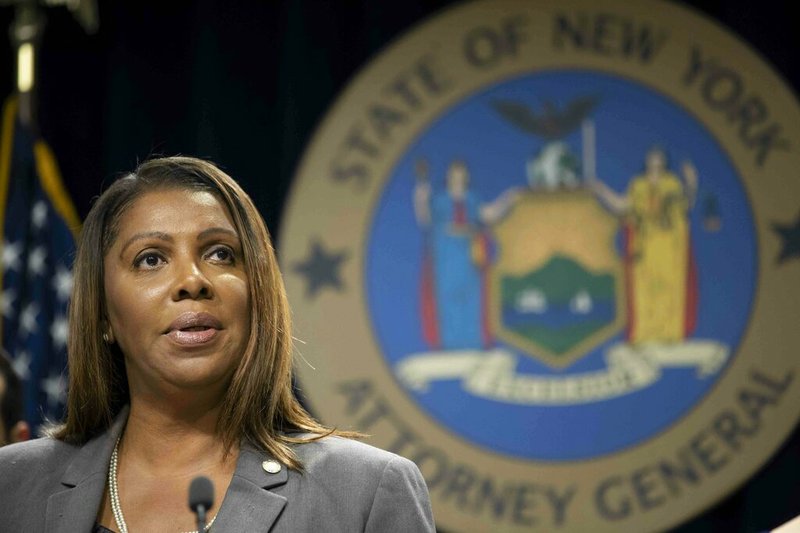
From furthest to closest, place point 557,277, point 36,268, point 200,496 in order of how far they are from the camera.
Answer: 1. point 36,268
2. point 557,277
3. point 200,496

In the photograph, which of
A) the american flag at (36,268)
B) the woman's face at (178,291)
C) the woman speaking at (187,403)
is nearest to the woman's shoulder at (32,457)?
the woman speaking at (187,403)

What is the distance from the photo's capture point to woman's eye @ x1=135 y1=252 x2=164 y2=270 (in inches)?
78.1

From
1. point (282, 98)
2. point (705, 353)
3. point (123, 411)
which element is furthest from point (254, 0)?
point (123, 411)

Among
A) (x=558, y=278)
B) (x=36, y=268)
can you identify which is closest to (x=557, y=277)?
(x=558, y=278)

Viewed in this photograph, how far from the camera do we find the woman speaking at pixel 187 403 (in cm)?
193

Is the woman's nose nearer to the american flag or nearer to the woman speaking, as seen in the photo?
the woman speaking

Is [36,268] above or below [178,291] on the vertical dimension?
below

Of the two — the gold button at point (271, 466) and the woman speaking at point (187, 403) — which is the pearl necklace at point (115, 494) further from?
the gold button at point (271, 466)

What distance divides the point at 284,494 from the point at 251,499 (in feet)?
0.17

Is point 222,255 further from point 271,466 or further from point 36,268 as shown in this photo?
point 36,268

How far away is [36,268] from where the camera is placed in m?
4.43

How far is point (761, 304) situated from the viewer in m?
3.87

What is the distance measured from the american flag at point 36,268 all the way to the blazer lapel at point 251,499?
2.52 meters

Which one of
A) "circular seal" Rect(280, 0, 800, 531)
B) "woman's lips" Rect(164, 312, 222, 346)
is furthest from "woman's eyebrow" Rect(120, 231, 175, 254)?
"circular seal" Rect(280, 0, 800, 531)
